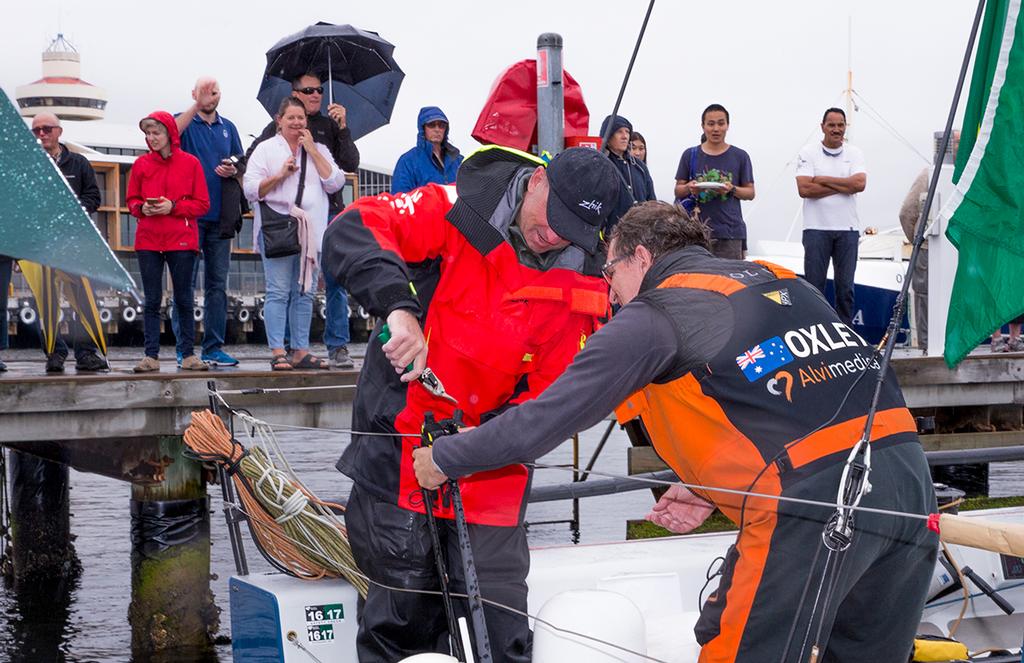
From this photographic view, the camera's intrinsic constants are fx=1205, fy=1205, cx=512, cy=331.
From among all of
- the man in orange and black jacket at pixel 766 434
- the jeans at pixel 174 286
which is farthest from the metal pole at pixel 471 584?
the jeans at pixel 174 286

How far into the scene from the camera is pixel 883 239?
89.0ft

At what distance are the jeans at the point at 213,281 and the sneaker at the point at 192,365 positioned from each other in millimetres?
252

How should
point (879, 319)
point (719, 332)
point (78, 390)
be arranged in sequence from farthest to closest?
point (879, 319) < point (78, 390) < point (719, 332)

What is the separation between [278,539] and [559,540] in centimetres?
766

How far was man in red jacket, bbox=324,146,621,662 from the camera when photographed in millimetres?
3156

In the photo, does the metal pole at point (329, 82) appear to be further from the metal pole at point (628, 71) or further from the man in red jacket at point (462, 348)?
the man in red jacket at point (462, 348)

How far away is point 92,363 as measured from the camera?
7.66 meters

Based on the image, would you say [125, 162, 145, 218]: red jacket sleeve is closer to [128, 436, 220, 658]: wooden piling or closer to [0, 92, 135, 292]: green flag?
[128, 436, 220, 658]: wooden piling

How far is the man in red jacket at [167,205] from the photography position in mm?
7344

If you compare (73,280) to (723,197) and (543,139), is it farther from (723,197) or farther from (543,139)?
(723,197)

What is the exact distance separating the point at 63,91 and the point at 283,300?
3149 inches

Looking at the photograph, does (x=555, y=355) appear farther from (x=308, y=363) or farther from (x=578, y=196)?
(x=308, y=363)

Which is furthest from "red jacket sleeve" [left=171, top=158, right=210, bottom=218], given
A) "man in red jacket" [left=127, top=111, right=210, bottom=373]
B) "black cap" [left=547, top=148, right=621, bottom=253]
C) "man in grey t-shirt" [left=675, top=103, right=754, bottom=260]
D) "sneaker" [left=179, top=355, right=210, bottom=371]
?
"black cap" [left=547, top=148, right=621, bottom=253]

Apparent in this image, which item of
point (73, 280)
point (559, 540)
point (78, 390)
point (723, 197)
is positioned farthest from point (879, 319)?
point (73, 280)
